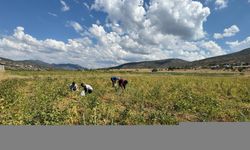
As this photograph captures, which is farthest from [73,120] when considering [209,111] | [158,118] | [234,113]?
[234,113]

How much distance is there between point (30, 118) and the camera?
454 inches

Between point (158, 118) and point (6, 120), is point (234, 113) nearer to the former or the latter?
point (158, 118)

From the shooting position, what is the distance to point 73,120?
12.1m

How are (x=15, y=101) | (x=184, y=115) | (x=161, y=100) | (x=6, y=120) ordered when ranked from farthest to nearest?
(x=161, y=100), (x=15, y=101), (x=184, y=115), (x=6, y=120)

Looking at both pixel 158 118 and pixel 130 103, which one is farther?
pixel 130 103

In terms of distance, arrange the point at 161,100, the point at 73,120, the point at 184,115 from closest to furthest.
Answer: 1. the point at 73,120
2. the point at 184,115
3. the point at 161,100

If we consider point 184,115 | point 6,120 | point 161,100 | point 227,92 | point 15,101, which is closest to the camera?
point 6,120

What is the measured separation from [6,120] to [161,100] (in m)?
11.1

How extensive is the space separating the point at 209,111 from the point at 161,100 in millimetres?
5042

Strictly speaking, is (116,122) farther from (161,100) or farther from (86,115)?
(161,100)

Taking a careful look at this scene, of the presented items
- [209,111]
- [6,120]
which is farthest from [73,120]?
[209,111]

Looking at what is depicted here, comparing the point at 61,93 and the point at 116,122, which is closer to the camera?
the point at 116,122

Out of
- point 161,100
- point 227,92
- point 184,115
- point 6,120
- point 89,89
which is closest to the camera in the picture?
point 6,120

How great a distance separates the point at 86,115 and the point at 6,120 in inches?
137
